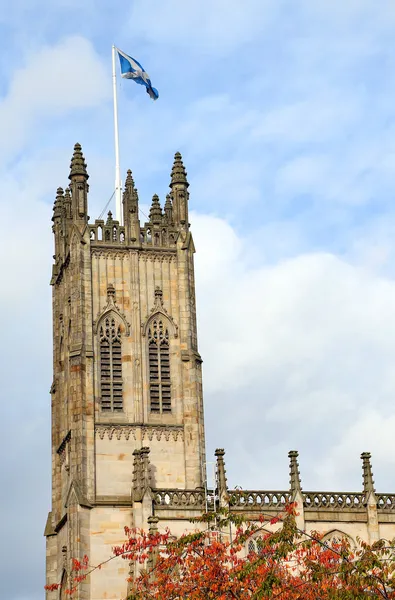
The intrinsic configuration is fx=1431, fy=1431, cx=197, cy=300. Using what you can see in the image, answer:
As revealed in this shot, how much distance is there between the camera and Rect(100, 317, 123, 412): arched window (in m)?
68.3

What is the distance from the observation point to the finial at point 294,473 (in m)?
64.5

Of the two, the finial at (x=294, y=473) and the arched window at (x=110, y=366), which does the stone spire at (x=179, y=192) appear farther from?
the finial at (x=294, y=473)

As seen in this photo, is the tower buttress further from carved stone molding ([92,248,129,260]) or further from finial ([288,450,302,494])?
finial ([288,450,302,494])

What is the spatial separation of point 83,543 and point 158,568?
1714 cm

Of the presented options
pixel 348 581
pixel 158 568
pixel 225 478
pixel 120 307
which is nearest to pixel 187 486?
pixel 225 478

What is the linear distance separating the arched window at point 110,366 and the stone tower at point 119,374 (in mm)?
48

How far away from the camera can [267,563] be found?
4334 centimetres

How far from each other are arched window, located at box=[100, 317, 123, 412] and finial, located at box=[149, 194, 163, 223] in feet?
20.4

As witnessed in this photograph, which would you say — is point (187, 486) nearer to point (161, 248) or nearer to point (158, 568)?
point (161, 248)

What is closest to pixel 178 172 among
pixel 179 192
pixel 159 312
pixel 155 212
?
pixel 179 192

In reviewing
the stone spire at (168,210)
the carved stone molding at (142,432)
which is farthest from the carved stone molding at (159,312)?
the carved stone molding at (142,432)

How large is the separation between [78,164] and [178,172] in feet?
17.3

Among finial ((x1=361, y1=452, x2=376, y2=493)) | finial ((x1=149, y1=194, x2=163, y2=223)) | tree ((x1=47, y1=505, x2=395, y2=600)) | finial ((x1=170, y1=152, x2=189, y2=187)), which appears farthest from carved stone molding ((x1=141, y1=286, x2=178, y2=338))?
tree ((x1=47, y1=505, x2=395, y2=600))

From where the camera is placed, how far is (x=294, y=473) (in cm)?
6462
